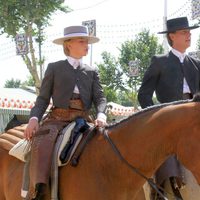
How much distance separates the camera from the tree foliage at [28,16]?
62.6 ft

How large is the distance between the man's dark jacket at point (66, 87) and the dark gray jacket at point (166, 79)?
1.73 ft

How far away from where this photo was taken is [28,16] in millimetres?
19203

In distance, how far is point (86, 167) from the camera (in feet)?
13.3

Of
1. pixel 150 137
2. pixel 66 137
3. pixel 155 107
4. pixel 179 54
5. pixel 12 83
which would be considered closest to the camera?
pixel 150 137

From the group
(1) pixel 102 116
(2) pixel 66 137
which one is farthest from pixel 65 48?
(2) pixel 66 137

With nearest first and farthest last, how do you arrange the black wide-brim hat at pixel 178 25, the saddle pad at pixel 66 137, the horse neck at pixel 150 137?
the horse neck at pixel 150 137 < the saddle pad at pixel 66 137 < the black wide-brim hat at pixel 178 25

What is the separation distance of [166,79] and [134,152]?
1.37 metres

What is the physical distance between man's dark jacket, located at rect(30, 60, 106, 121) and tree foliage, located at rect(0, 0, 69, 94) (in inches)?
556

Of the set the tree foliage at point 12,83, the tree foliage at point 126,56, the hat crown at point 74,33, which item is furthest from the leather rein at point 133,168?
the tree foliage at point 12,83

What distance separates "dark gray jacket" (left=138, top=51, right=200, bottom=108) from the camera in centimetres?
493

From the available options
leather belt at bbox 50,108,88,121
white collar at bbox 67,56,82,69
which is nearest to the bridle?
leather belt at bbox 50,108,88,121

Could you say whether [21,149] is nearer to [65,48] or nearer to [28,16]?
[65,48]

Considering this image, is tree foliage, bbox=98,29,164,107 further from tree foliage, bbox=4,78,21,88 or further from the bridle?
tree foliage, bbox=4,78,21,88

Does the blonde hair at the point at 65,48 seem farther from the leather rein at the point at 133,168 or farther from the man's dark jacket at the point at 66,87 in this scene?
the leather rein at the point at 133,168
